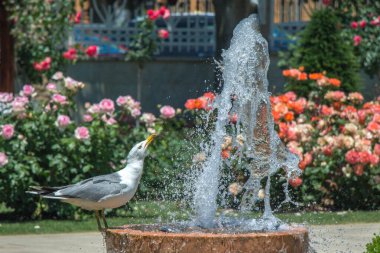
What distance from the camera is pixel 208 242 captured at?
530cm

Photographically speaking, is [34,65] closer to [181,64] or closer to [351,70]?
[181,64]

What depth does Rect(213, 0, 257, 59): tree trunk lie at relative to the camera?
1453 centimetres

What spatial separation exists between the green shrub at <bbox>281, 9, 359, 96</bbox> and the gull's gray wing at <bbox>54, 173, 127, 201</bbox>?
25.3 ft

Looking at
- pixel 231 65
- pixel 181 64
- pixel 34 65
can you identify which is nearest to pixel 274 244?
pixel 231 65

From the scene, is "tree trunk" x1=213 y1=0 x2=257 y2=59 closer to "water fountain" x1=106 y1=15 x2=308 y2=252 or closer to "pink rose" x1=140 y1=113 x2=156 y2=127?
"pink rose" x1=140 y1=113 x2=156 y2=127

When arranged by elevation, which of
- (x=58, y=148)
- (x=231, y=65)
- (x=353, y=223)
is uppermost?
(x=231, y=65)

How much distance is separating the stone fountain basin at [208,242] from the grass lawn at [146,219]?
11.2ft

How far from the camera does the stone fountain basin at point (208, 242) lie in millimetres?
5301

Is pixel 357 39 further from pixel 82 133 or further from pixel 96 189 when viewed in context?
pixel 96 189

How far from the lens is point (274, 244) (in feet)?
17.7

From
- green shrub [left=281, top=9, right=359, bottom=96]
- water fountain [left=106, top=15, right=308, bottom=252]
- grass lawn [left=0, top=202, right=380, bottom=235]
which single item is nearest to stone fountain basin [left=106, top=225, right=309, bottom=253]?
water fountain [left=106, top=15, right=308, bottom=252]

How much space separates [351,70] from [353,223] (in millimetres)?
4380

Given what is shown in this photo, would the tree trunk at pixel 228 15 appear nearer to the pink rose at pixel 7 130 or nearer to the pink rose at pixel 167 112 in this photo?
the pink rose at pixel 167 112

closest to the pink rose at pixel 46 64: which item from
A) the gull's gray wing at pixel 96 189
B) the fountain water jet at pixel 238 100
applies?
the fountain water jet at pixel 238 100
